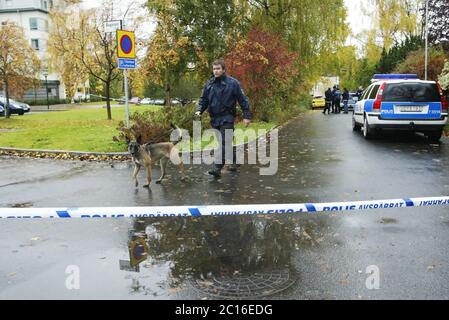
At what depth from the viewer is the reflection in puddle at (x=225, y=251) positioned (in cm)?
383

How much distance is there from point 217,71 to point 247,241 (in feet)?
14.0

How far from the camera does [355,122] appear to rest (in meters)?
17.3

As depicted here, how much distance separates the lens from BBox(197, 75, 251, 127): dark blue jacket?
842cm

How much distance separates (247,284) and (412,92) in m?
10.6

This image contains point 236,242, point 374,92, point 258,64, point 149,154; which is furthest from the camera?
point 258,64

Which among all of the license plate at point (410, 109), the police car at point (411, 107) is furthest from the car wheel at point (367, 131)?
the license plate at point (410, 109)

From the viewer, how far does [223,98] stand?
8.42 meters

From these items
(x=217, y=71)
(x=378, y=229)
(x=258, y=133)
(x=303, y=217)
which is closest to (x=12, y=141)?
(x=258, y=133)

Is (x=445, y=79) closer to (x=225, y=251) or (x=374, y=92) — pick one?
(x=374, y=92)

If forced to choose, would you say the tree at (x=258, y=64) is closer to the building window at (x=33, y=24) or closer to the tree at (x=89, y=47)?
the tree at (x=89, y=47)

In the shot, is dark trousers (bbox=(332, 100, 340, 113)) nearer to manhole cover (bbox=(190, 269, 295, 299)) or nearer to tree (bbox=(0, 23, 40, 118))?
tree (bbox=(0, 23, 40, 118))

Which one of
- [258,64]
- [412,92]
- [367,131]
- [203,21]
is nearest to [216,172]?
[412,92]

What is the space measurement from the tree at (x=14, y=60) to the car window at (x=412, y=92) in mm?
22018
